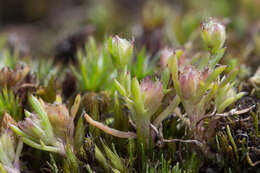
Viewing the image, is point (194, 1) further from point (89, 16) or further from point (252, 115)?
point (252, 115)

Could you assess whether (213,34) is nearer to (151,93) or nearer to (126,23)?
(151,93)

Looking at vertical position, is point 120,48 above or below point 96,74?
above

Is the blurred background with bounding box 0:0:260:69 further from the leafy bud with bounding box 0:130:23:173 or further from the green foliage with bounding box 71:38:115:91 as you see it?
the leafy bud with bounding box 0:130:23:173

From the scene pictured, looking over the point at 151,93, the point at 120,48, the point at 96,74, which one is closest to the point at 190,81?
the point at 151,93

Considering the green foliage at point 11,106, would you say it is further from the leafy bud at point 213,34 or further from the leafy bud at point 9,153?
the leafy bud at point 213,34

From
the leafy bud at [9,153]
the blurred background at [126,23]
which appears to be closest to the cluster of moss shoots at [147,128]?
the leafy bud at [9,153]

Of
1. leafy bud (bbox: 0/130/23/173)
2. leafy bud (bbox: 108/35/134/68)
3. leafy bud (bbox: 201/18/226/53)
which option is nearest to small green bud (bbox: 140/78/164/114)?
leafy bud (bbox: 108/35/134/68)
